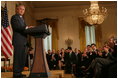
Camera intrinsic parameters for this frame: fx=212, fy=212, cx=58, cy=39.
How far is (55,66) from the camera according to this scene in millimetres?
8125

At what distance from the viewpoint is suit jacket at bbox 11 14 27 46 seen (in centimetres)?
317

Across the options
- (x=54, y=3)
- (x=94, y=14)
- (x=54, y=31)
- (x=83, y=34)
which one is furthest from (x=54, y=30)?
(x=94, y=14)

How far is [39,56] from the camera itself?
10.2 feet

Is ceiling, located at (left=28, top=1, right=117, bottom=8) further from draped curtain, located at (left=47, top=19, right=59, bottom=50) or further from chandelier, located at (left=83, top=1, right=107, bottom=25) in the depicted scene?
chandelier, located at (left=83, top=1, right=107, bottom=25)

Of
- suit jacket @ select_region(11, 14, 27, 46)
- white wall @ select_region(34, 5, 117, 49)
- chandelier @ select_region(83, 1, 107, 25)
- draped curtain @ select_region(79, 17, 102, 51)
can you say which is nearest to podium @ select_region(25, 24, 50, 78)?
suit jacket @ select_region(11, 14, 27, 46)

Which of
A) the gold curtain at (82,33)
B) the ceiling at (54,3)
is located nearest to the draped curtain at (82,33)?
the gold curtain at (82,33)

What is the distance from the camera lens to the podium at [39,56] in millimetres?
3061

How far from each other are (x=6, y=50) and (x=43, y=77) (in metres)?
3.83

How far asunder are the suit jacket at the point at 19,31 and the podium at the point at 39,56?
134mm

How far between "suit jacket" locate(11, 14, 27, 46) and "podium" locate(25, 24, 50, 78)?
0.13 meters

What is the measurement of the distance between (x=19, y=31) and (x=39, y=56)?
504mm

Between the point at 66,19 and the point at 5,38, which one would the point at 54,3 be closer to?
the point at 66,19

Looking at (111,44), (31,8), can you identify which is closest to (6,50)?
(111,44)

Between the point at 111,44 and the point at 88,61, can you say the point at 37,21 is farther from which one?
the point at 111,44
